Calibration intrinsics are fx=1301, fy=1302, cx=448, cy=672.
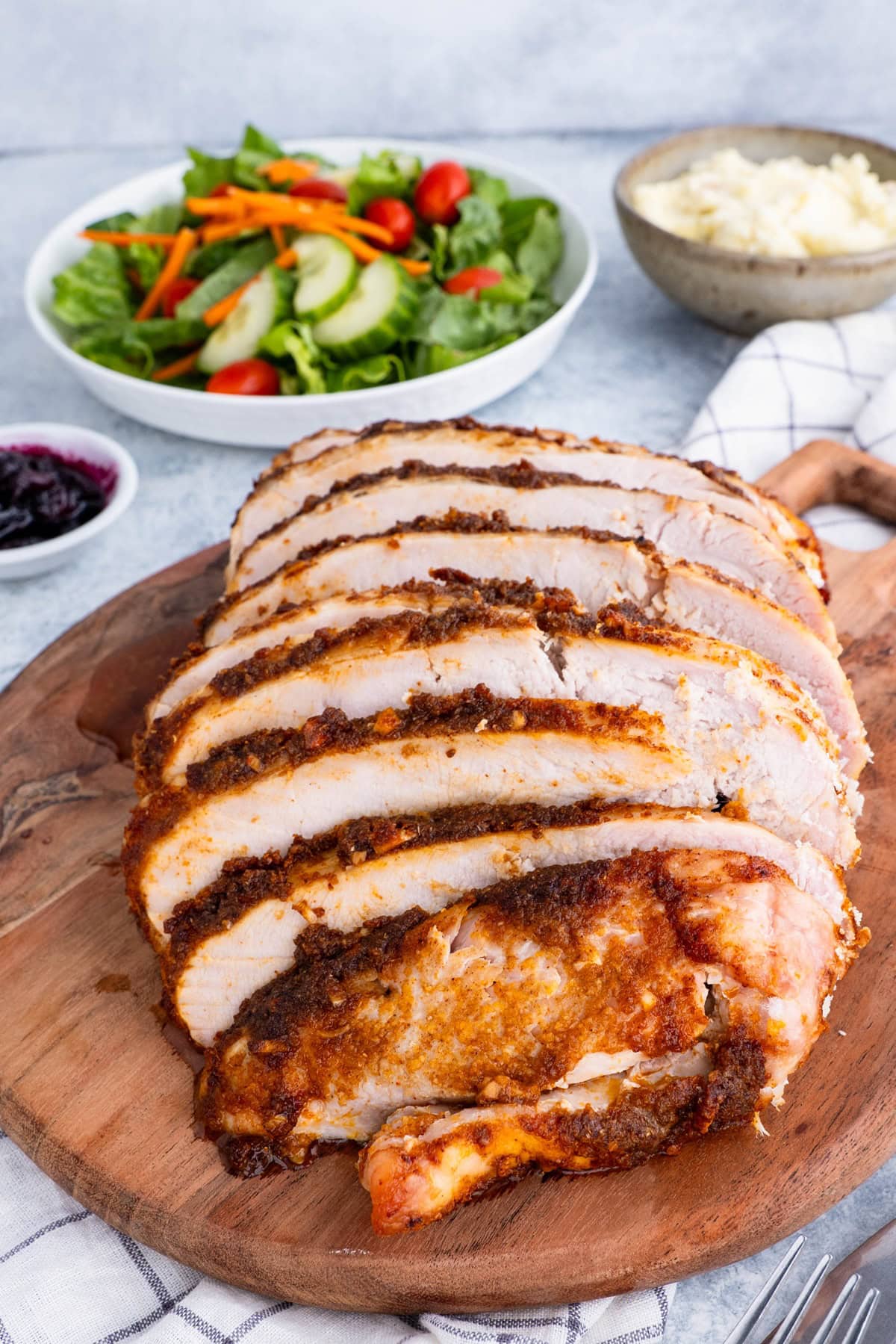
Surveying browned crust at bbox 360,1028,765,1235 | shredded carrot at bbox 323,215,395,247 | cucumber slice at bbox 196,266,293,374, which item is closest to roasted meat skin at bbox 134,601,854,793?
browned crust at bbox 360,1028,765,1235

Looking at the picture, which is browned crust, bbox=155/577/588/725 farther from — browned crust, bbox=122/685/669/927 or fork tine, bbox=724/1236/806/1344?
fork tine, bbox=724/1236/806/1344

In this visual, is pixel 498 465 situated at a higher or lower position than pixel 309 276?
higher

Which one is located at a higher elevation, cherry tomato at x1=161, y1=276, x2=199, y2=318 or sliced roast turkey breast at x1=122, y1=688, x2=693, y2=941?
sliced roast turkey breast at x1=122, y1=688, x2=693, y2=941

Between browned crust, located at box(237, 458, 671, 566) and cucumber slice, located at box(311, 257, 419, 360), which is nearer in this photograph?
browned crust, located at box(237, 458, 671, 566)

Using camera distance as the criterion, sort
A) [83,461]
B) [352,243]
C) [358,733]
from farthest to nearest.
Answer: [352,243], [83,461], [358,733]

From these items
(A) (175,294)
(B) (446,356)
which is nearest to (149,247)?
(A) (175,294)

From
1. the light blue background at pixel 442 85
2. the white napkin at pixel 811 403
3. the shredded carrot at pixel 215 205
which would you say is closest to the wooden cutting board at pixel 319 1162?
the white napkin at pixel 811 403

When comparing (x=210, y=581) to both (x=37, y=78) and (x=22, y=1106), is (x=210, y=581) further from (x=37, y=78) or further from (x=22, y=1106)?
(x=37, y=78)

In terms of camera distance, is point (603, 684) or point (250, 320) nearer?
point (603, 684)

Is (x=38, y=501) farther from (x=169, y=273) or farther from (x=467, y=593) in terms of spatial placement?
(x=467, y=593)
